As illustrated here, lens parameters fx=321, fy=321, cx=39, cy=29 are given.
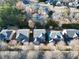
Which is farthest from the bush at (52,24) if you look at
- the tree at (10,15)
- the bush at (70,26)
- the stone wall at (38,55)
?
the stone wall at (38,55)

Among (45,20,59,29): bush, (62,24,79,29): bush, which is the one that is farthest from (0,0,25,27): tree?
(62,24,79,29): bush

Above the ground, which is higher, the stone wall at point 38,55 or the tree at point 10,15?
the tree at point 10,15

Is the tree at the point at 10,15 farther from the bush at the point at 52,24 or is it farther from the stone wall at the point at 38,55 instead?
the stone wall at the point at 38,55

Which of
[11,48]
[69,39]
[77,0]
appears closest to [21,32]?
[11,48]

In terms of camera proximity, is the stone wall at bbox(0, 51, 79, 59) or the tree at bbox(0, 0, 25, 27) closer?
the stone wall at bbox(0, 51, 79, 59)

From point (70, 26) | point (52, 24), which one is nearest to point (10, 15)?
point (52, 24)

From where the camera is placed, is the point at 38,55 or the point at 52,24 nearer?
the point at 38,55

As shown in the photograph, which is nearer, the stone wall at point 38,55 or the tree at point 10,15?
the stone wall at point 38,55

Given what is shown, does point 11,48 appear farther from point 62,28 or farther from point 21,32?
point 62,28

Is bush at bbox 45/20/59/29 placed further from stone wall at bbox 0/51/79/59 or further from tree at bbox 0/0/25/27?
stone wall at bbox 0/51/79/59

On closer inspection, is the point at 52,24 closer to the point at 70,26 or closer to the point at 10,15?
the point at 70,26

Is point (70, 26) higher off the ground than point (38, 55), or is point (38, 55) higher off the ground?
point (70, 26)
